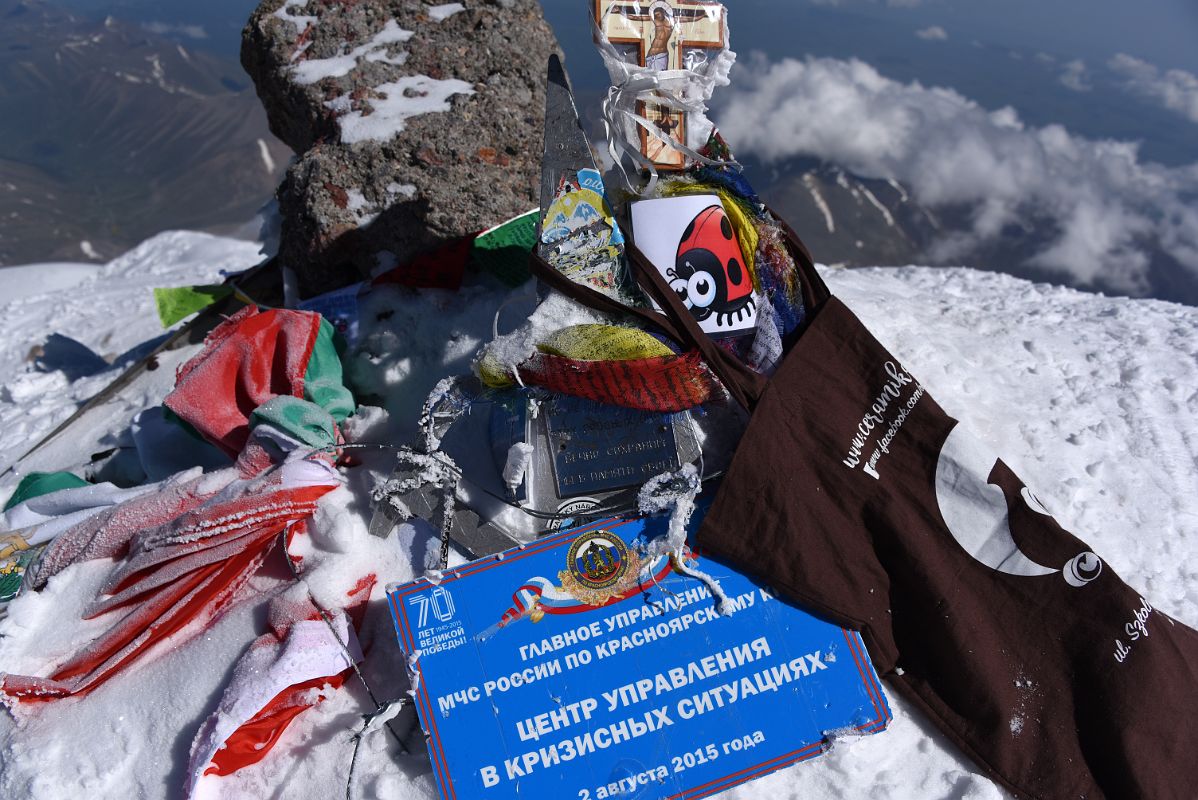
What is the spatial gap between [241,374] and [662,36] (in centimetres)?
186

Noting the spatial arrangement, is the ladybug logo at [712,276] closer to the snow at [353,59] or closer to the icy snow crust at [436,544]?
the icy snow crust at [436,544]

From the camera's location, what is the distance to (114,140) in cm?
6688

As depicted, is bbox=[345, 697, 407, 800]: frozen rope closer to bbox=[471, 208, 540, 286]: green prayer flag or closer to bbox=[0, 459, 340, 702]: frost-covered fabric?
bbox=[0, 459, 340, 702]: frost-covered fabric

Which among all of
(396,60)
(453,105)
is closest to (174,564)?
(453,105)

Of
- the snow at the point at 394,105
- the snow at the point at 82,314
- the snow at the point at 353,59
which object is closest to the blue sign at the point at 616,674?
the snow at the point at 394,105

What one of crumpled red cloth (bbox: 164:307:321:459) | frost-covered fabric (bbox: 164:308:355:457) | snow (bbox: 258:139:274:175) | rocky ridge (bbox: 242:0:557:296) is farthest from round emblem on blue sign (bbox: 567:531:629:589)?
snow (bbox: 258:139:274:175)

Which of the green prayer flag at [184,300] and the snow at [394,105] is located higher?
the snow at [394,105]

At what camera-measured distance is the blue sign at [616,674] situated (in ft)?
5.36

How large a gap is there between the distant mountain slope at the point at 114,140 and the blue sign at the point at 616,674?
46612 mm

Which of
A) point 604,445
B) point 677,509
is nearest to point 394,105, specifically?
point 604,445

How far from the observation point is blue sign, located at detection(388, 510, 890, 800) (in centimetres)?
163

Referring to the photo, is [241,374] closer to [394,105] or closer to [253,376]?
[253,376]

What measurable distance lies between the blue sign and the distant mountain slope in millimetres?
46612

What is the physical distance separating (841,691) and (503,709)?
2.74 feet
